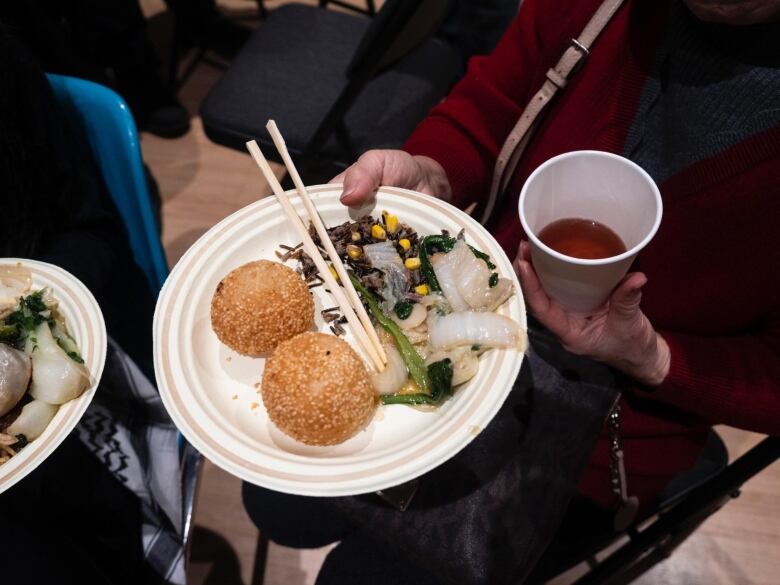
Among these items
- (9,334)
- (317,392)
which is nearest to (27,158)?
(9,334)

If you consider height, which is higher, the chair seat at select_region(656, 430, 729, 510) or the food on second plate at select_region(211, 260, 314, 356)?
the food on second plate at select_region(211, 260, 314, 356)

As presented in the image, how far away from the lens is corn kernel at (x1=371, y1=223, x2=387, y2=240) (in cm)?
139

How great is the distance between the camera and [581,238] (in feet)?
3.92

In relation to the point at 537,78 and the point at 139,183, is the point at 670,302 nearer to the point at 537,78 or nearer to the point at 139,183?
the point at 537,78

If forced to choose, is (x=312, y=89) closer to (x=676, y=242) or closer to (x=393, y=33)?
(x=393, y=33)

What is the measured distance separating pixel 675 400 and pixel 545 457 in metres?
0.35

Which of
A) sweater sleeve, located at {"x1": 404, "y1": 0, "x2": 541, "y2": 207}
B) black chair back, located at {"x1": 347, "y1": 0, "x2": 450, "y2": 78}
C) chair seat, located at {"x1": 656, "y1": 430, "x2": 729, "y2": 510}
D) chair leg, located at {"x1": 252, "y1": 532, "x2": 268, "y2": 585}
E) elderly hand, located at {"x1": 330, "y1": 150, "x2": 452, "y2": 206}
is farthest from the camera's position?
chair leg, located at {"x1": 252, "y1": 532, "x2": 268, "y2": 585}

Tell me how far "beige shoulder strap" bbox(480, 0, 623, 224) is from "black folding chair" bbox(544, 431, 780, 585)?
1008 millimetres

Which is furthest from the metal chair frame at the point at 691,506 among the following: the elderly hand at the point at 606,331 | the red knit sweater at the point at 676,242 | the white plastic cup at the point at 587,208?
the white plastic cup at the point at 587,208

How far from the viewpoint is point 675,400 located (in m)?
1.38

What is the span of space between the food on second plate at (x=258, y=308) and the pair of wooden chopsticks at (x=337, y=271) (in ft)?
0.24

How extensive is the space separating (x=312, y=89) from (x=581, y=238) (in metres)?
1.82

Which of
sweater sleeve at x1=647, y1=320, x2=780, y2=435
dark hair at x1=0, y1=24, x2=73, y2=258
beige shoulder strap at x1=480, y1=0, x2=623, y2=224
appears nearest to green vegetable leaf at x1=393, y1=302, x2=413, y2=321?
beige shoulder strap at x1=480, y1=0, x2=623, y2=224

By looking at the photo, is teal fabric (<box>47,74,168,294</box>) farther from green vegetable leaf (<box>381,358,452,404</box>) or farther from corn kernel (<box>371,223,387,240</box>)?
green vegetable leaf (<box>381,358,452,404</box>)
